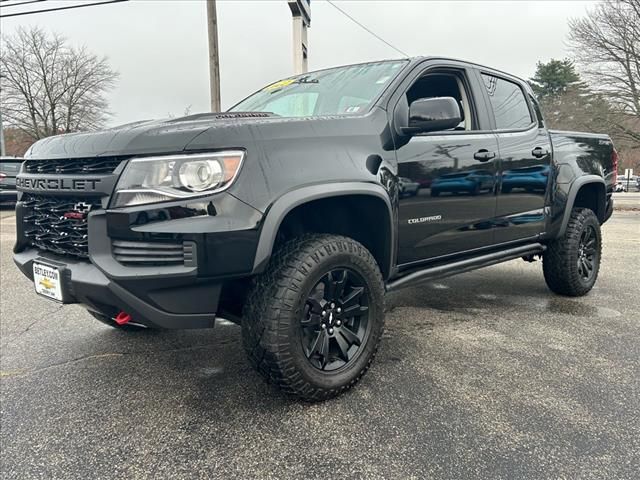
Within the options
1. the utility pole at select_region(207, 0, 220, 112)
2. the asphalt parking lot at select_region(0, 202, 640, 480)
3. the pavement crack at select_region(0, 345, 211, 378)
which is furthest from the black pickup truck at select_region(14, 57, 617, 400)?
the utility pole at select_region(207, 0, 220, 112)

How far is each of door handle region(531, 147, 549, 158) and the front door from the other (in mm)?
538

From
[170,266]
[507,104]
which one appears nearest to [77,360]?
[170,266]

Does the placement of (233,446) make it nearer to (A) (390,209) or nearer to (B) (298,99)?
(A) (390,209)

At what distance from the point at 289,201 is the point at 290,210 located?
0.04 meters

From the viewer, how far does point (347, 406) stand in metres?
2.46

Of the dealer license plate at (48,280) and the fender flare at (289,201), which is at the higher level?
the fender flare at (289,201)

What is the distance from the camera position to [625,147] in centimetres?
2136

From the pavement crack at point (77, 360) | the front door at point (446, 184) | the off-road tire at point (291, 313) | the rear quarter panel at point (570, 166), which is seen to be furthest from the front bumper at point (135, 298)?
the rear quarter panel at point (570, 166)

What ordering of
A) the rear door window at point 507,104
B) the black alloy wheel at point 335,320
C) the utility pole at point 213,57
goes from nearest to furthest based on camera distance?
1. the black alloy wheel at point 335,320
2. the rear door window at point 507,104
3. the utility pole at point 213,57

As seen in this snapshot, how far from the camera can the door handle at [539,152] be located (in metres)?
3.83

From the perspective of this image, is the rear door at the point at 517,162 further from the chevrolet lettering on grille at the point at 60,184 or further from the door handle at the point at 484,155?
the chevrolet lettering on grille at the point at 60,184

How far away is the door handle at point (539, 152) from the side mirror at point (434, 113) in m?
1.42

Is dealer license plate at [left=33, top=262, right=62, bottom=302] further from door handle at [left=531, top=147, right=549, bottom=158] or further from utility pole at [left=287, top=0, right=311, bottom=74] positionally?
utility pole at [left=287, top=0, right=311, bottom=74]

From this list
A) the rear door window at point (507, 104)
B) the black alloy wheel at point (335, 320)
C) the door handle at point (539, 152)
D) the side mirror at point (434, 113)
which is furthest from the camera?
the door handle at point (539, 152)
